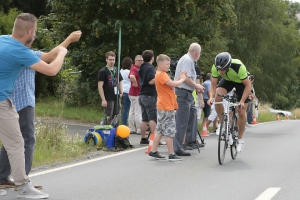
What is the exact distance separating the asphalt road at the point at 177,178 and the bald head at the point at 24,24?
1.84m

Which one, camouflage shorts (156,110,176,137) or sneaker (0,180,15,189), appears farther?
camouflage shorts (156,110,176,137)

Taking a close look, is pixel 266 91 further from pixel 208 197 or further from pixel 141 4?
pixel 208 197

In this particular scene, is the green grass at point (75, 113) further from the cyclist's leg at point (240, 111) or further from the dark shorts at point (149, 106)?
the cyclist's leg at point (240, 111)

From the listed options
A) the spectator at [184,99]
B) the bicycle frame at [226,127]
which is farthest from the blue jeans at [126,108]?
the bicycle frame at [226,127]

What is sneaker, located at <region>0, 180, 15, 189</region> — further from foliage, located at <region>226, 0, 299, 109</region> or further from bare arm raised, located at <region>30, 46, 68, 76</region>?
foliage, located at <region>226, 0, 299, 109</region>

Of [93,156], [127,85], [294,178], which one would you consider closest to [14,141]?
[294,178]

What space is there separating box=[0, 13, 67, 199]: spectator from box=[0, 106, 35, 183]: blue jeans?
16.6 inches

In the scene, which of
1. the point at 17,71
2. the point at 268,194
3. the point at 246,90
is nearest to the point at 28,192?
the point at 17,71

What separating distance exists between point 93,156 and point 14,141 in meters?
4.90

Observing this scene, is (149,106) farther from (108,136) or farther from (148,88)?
(108,136)

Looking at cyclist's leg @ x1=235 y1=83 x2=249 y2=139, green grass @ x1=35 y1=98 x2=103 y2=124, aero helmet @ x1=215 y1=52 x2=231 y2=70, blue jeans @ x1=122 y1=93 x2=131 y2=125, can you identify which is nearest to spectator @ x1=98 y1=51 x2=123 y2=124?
blue jeans @ x1=122 y1=93 x2=131 y2=125

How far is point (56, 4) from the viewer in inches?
948

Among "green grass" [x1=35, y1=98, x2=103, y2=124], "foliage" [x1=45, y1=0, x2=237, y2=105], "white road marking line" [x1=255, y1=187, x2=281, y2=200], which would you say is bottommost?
"green grass" [x1=35, y1=98, x2=103, y2=124]

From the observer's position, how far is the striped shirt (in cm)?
792
